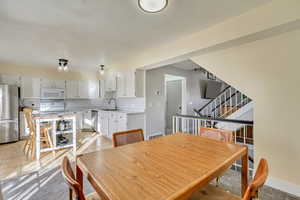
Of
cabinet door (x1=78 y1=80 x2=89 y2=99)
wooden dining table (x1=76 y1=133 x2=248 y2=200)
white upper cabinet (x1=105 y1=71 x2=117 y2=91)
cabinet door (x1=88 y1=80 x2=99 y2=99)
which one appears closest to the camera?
wooden dining table (x1=76 y1=133 x2=248 y2=200)

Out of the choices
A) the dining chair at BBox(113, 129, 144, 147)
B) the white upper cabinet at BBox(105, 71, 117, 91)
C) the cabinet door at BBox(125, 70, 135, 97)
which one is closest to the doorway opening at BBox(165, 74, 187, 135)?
the cabinet door at BBox(125, 70, 135, 97)

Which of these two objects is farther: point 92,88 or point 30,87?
point 92,88

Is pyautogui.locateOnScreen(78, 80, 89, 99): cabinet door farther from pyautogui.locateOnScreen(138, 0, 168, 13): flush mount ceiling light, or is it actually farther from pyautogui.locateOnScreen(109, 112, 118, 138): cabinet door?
pyautogui.locateOnScreen(138, 0, 168, 13): flush mount ceiling light

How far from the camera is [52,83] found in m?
5.00

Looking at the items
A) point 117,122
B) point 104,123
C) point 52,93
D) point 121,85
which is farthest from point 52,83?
point 117,122

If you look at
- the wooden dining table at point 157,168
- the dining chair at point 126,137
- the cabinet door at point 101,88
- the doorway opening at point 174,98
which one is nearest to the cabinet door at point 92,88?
the cabinet door at point 101,88

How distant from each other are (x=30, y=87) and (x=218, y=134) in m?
5.48

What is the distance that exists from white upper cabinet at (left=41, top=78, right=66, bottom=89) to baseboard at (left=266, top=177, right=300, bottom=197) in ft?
19.8

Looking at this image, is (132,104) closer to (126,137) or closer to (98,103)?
(98,103)

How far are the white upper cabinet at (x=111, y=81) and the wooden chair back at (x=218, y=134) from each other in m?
3.39

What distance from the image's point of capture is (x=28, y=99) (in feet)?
15.4

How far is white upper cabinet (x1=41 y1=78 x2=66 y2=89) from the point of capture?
190 inches

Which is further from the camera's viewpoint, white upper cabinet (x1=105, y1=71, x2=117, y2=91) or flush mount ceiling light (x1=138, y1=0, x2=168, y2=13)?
white upper cabinet (x1=105, y1=71, x2=117, y2=91)

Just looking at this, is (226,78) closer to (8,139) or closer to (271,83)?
(271,83)
